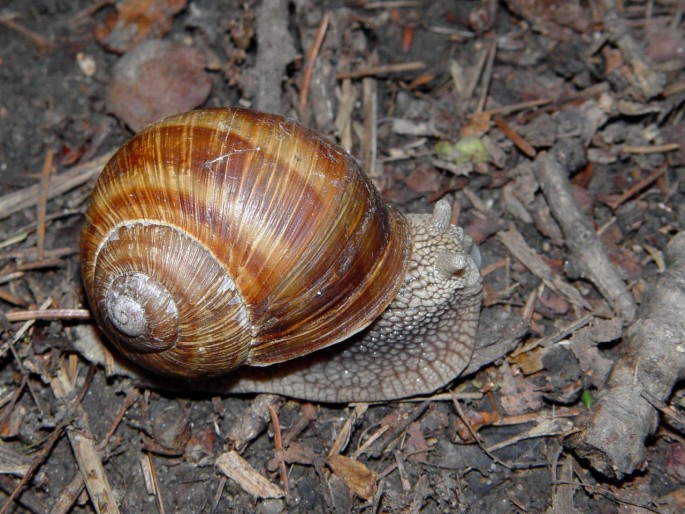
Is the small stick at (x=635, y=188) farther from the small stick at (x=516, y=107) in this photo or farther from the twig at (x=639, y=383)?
the small stick at (x=516, y=107)

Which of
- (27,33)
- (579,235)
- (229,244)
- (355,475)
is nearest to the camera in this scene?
(229,244)

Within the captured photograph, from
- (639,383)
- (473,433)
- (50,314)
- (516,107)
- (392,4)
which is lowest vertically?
(473,433)

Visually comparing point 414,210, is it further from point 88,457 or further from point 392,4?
point 88,457

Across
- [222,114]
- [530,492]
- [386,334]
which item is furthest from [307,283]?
[530,492]

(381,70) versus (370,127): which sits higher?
(381,70)

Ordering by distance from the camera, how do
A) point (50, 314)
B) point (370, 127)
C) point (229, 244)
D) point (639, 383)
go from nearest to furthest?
point (229, 244) → point (639, 383) → point (50, 314) → point (370, 127)

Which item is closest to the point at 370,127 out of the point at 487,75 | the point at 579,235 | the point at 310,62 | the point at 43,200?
the point at 310,62

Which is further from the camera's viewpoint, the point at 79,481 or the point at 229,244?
the point at 79,481
